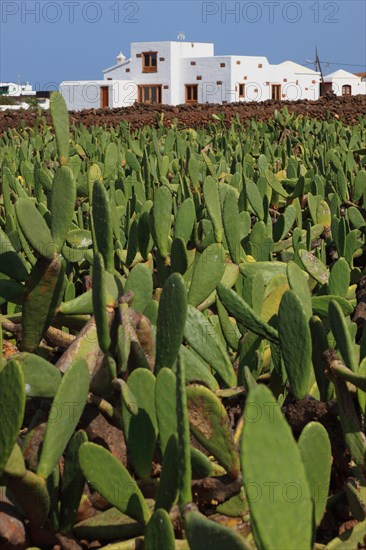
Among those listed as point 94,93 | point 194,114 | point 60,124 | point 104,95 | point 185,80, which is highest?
point 185,80

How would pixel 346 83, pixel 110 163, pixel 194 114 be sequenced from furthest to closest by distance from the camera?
pixel 346 83 → pixel 194 114 → pixel 110 163

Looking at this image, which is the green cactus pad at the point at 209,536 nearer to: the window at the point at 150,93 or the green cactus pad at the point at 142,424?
the green cactus pad at the point at 142,424

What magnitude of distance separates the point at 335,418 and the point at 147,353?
0.27 metres

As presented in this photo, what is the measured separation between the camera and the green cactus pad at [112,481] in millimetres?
958

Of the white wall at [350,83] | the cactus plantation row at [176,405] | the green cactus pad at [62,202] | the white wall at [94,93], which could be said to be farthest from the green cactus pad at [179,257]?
the white wall at [350,83]

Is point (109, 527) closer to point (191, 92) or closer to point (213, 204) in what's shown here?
point (213, 204)

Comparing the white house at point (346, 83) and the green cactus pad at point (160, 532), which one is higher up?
the white house at point (346, 83)

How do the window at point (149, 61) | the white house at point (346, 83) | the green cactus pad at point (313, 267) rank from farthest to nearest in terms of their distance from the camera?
the white house at point (346, 83)
the window at point (149, 61)
the green cactus pad at point (313, 267)

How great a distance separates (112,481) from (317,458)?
227mm

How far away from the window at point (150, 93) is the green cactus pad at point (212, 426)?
5070 centimetres

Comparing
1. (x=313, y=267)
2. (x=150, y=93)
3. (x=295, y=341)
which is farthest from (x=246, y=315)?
(x=150, y=93)

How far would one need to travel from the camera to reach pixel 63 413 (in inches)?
38.9

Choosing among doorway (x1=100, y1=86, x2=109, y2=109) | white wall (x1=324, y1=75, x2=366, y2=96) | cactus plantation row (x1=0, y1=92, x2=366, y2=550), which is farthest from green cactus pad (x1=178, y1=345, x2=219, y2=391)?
white wall (x1=324, y1=75, x2=366, y2=96)

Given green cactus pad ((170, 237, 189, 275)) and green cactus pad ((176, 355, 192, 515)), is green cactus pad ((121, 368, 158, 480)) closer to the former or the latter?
green cactus pad ((176, 355, 192, 515))
